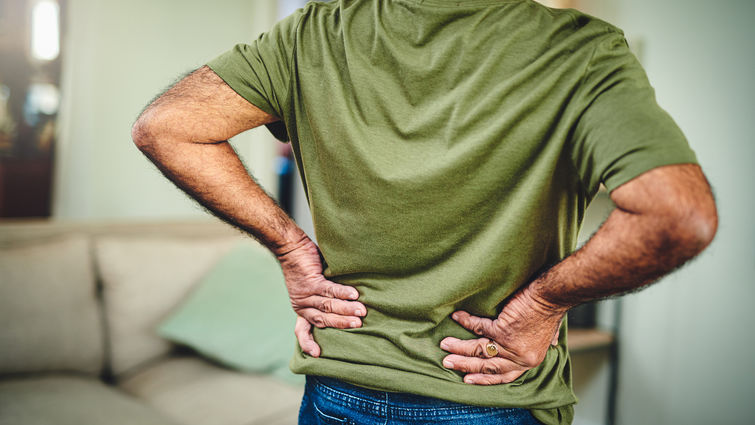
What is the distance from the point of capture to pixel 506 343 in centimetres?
81

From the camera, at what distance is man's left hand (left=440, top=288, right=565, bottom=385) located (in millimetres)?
797

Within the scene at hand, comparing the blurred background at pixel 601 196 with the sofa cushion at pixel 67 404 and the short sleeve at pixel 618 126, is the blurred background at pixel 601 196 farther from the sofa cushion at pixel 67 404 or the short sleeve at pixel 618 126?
the short sleeve at pixel 618 126

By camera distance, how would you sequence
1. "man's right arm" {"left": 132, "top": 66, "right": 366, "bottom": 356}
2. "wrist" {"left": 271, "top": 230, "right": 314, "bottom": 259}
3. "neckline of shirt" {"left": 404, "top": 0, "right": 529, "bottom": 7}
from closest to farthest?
"neckline of shirt" {"left": 404, "top": 0, "right": 529, "bottom": 7} < "man's right arm" {"left": 132, "top": 66, "right": 366, "bottom": 356} < "wrist" {"left": 271, "top": 230, "right": 314, "bottom": 259}

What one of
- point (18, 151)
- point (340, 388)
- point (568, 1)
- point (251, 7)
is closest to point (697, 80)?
point (568, 1)

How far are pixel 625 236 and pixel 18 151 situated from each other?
254cm

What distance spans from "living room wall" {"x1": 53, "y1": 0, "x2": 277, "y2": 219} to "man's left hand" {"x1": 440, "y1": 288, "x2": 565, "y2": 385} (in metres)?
2.11

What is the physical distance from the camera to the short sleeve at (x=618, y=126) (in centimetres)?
64

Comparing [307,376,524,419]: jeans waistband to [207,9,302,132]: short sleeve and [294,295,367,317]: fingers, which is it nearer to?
[294,295,367,317]: fingers

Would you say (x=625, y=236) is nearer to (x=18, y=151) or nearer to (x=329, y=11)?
(x=329, y=11)

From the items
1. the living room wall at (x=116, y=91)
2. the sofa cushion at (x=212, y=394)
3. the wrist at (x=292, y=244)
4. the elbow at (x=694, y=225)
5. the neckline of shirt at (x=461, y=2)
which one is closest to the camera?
the elbow at (x=694, y=225)

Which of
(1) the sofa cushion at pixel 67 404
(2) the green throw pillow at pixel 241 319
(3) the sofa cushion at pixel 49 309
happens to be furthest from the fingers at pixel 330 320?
(3) the sofa cushion at pixel 49 309

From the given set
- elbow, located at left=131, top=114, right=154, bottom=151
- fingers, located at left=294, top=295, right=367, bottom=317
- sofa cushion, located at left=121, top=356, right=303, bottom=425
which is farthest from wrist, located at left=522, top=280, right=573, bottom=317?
sofa cushion, located at left=121, top=356, right=303, bottom=425

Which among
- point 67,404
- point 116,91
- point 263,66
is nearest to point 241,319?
point 67,404

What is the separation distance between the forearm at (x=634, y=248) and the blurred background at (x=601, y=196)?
4.46 feet
